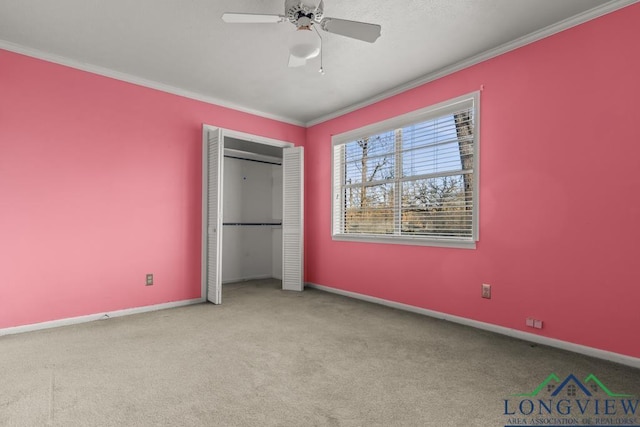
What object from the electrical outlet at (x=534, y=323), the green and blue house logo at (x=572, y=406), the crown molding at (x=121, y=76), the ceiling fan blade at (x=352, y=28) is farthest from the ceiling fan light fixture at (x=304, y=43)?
the electrical outlet at (x=534, y=323)

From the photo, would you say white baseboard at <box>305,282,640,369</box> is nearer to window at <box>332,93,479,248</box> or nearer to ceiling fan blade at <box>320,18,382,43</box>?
window at <box>332,93,479,248</box>

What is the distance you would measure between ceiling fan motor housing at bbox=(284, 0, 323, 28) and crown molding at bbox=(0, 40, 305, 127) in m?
2.29

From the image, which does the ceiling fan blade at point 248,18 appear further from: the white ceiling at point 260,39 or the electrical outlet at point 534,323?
the electrical outlet at point 534,323

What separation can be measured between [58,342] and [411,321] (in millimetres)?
3188

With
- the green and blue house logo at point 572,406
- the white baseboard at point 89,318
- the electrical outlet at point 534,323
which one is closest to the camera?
the green and blue house logo at point 572,406

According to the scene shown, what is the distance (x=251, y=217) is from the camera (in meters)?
5.87

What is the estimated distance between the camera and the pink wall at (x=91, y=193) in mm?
3016

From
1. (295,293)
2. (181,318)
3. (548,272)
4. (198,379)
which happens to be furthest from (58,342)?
(548,272)

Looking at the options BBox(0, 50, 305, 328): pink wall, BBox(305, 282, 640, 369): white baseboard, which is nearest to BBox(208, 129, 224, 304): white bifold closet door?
BBox(0, 50, 305, 328): pink wall

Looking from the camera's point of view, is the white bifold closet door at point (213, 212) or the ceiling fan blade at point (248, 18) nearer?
the ceiling fan blade at point (248, 18)

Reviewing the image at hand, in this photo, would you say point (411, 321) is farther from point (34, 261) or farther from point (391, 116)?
point (34, 261)

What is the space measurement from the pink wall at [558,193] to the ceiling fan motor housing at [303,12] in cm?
187

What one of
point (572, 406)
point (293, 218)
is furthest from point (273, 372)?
point (293, 218)

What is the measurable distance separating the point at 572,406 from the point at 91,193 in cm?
427
